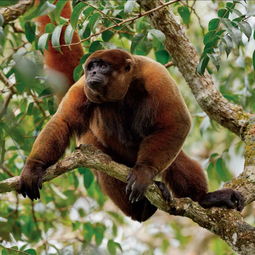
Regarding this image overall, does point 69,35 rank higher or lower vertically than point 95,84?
higher

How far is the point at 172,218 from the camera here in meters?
12.3

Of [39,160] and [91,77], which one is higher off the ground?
[91,77]

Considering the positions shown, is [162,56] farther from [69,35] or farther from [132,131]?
[69,35]

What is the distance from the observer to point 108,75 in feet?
15.4

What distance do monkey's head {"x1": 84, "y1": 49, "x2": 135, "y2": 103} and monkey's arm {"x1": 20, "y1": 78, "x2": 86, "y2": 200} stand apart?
0.68 ft

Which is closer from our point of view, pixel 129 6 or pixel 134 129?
pixel 129 6

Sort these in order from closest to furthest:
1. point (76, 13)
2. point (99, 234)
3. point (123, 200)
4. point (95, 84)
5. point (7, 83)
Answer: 1. point (76, 13)
2. point (95, 84)
3. point (7, 83)
4. point (123, 200)
5. point (99, 234)

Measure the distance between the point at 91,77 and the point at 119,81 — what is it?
13.7 inches

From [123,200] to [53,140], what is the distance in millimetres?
1258

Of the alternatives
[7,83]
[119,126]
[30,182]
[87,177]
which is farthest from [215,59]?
[87,177]

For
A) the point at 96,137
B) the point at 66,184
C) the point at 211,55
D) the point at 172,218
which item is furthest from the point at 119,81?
the point at 172,218

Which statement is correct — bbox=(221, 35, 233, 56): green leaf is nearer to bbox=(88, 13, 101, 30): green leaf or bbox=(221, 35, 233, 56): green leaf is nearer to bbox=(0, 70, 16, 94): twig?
bbox=(88, 13, 101, 30): green leaf

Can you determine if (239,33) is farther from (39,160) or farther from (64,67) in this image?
(64,67)

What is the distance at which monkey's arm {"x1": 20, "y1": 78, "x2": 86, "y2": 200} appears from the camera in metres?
3.99
